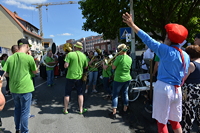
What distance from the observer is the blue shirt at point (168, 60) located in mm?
1836

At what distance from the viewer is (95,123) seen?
11.5 ft

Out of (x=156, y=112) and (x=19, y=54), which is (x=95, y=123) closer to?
(x=156, y=112)

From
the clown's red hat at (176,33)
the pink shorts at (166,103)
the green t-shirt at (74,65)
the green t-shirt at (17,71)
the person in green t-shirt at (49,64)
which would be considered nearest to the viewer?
the clown's red hat at (176,33)

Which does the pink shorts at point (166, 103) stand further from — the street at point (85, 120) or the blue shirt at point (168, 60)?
the street at point (85, 120)

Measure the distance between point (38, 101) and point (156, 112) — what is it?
14.5 ft

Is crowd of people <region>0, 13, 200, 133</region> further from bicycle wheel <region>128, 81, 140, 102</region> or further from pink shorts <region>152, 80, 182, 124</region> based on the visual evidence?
bicycle wheel <region>128, 81, 140, 102</region>

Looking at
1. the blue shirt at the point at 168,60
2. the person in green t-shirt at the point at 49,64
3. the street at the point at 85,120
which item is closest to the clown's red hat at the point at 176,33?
Answer: the blue shirt at the point at 168,60

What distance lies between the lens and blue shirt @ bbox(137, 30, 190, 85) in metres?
1.84

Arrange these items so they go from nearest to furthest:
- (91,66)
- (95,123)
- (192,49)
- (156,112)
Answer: (156,112)
(192,49)
(95,123)
(91,66)

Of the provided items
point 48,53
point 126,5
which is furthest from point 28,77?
point 126,5

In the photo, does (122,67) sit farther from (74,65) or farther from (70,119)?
(70,119)

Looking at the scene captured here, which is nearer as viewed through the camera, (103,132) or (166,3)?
(103,132)

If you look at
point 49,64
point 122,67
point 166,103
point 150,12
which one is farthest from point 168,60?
point 150,12

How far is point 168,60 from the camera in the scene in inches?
73.2
